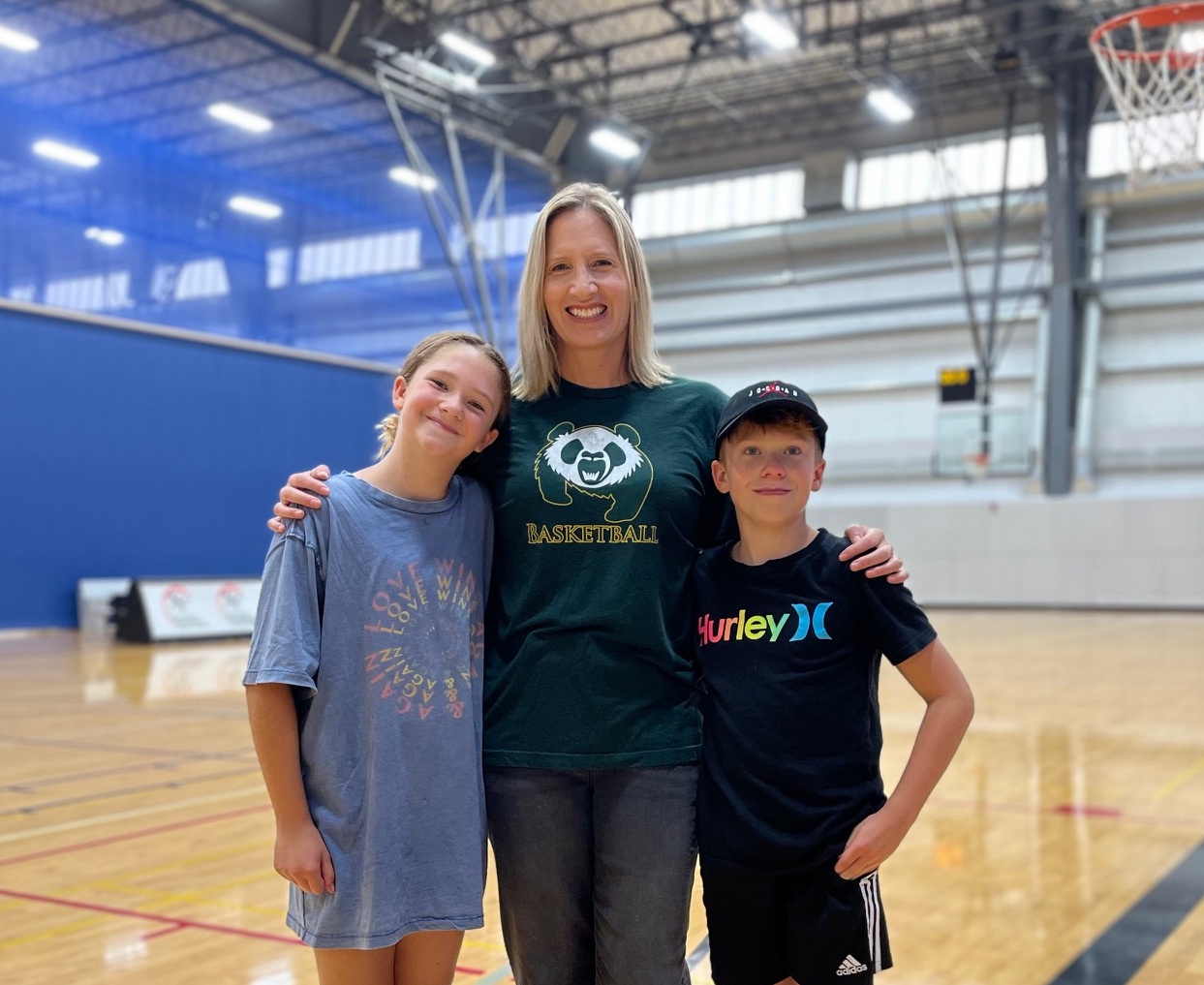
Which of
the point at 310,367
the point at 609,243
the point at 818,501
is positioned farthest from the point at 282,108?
the point at 609,243

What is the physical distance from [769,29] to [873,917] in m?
14.7

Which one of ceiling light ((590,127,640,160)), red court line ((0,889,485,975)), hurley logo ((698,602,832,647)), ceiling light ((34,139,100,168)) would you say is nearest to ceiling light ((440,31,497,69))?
ceiling light ((590,127,640,160))

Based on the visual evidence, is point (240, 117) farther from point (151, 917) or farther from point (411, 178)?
point (151, 917)

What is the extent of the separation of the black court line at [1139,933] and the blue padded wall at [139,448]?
13.1m

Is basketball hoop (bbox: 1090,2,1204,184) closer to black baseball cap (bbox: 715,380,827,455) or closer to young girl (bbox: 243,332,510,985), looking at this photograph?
black baseball cap (bbox: 715,380,827,455)

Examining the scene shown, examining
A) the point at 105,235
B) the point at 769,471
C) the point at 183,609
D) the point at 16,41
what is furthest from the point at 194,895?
the point at 16,41

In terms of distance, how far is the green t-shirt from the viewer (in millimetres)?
1975

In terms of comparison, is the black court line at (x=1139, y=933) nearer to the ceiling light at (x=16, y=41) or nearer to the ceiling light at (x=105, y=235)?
the ceiling light at (x=105, y=235)

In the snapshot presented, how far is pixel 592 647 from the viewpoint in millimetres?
1979

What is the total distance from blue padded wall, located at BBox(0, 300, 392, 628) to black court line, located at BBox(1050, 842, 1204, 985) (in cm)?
1313

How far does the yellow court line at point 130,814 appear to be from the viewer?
450 cm

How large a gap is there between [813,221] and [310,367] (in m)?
8.85

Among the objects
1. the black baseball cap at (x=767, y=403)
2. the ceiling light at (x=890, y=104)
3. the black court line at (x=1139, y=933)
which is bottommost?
the black court line at (x=1139, y=933)

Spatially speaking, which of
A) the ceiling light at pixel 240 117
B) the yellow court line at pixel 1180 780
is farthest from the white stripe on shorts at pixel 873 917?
the ceiling light at pixel 240 117
